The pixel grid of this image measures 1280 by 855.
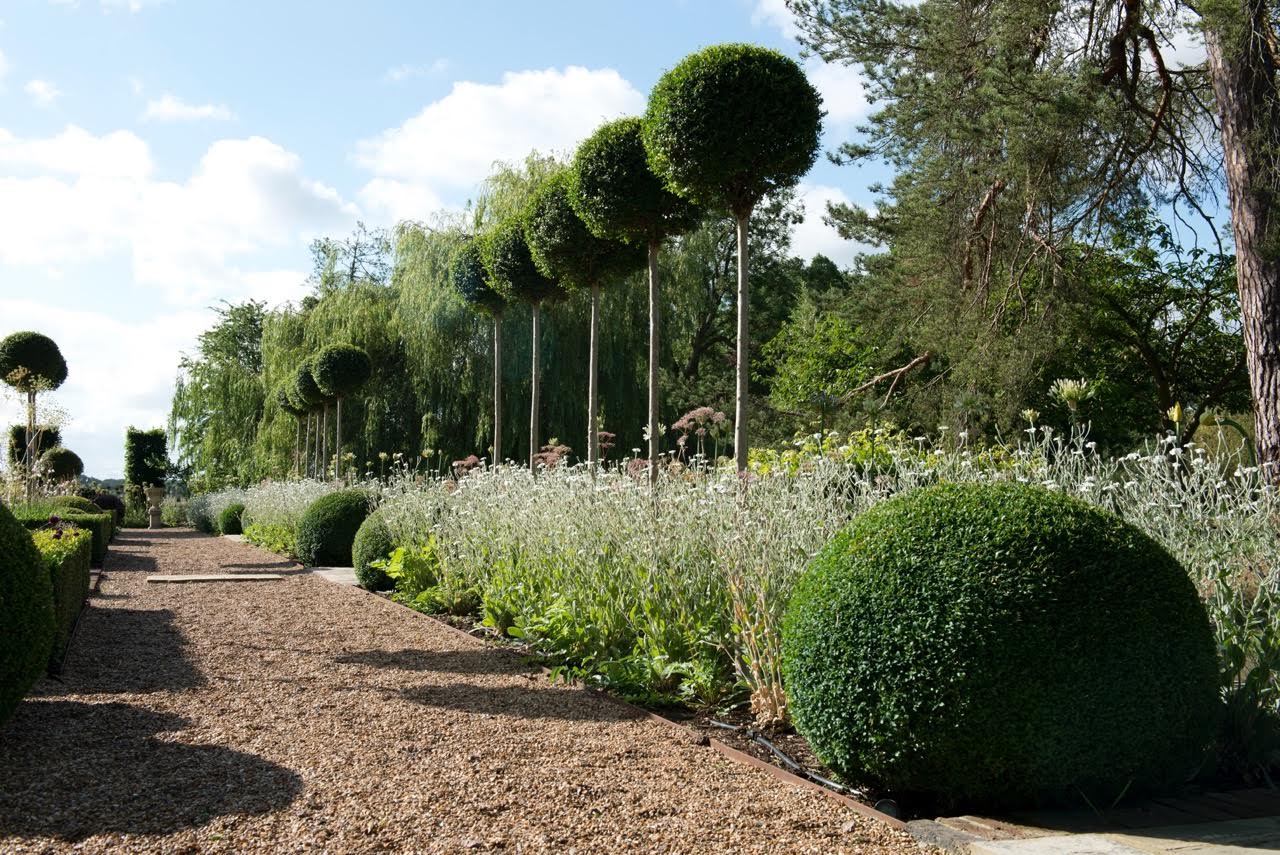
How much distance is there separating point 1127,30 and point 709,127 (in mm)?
5024

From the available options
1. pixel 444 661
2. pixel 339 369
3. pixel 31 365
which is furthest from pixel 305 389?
pixel 444 661

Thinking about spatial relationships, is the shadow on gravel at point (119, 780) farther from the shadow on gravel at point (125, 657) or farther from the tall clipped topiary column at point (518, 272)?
the tall clipped topiary column at point (518, 272)

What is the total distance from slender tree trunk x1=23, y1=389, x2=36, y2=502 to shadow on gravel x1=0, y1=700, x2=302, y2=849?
40.0 feet

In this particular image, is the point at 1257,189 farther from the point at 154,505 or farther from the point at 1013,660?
the point at 154,505

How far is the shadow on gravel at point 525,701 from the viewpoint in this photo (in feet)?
14.5

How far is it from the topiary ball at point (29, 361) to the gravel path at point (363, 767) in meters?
13.3

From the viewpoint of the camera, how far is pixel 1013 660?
2.91 m

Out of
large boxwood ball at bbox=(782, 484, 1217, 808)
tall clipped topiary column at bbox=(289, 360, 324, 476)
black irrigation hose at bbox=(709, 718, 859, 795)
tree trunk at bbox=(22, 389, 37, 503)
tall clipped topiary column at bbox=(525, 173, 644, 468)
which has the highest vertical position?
tall clipped topiary column at bbox=(525, 173, 644, 468)

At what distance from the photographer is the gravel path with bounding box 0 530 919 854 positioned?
9.58ft

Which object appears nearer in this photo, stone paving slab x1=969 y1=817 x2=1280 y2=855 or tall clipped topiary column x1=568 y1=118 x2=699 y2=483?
stone paving slab x1=969 y1=817 x2=1280 y2=855

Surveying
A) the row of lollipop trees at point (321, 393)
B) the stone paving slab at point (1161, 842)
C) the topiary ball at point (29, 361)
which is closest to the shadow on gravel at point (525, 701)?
the stone paving slab at point (1161, 842)

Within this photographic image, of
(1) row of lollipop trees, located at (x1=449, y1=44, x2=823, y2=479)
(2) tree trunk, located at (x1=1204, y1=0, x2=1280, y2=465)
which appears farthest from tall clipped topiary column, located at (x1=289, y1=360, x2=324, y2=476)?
(2) tree trunk, located at (x1=1204, y1=0, x2=1280, y2=465)

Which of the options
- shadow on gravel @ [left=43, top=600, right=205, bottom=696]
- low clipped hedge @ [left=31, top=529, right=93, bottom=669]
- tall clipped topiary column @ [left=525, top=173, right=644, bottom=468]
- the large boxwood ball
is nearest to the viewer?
the large boxwood ball

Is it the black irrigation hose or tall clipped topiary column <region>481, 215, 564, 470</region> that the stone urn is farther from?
the black irrigation hose
